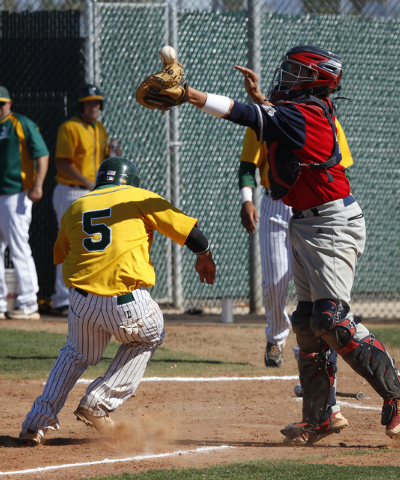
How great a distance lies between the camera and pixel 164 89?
3.28 meters

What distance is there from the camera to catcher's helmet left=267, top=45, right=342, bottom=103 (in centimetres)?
371

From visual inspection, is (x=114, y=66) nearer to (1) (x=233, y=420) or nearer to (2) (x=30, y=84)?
(2) (x=30, y=84)

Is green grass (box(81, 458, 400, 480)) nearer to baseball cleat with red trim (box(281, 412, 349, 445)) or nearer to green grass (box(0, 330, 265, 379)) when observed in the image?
baseball cleat with red trim (box(281, 412, 349, 445))

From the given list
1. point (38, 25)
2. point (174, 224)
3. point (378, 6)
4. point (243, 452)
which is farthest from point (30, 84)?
point (243, 452)

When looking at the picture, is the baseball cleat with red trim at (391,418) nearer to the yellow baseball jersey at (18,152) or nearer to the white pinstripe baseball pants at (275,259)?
the white pinstripe baseball pants at (275,259)

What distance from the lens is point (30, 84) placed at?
952cm

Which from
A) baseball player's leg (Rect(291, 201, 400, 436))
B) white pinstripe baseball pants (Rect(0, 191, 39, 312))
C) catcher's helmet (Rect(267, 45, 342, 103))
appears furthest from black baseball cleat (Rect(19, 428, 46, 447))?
white pinstripe baseball pants (Rect(0, 191, 39, 312))

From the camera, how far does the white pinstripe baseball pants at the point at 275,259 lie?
5781 millimetres

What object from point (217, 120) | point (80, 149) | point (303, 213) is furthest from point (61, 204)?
point (303, 213)

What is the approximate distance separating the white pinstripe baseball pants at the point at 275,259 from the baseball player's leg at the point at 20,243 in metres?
3.32

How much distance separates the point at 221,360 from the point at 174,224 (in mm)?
2925

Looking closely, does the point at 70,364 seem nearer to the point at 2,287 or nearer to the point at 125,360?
the point at 125,360

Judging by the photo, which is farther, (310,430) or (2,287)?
(2,287)

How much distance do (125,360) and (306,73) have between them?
1.78 m
